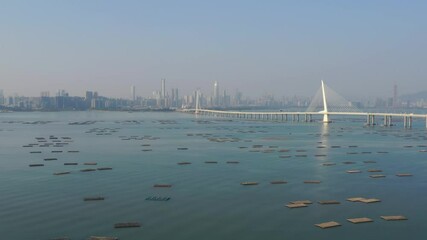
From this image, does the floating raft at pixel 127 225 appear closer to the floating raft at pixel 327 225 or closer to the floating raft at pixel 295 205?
the floating raft at pixel 327 225

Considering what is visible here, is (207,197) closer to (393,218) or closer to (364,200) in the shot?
(364,200)

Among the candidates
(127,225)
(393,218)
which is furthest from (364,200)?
(127,225)

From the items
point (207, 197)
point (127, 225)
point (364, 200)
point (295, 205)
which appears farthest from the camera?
point (207, 197)

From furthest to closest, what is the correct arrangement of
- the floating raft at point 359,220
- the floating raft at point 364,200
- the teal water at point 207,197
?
the floating raft at point 364,200 → the floating raft at point 359,220 → the teal water at point 207,197

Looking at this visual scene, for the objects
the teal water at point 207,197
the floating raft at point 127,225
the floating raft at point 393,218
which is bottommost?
the teal water at point 207,197

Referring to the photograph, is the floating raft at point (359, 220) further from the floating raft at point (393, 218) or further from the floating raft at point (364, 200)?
the floating raft at point (364, 200)

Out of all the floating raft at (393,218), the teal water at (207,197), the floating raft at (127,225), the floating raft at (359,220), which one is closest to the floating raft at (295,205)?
the teal water at (207,197)

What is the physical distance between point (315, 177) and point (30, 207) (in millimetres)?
11017

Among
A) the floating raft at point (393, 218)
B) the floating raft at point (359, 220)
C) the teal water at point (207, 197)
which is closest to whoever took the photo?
the teal water at point (207, 197)

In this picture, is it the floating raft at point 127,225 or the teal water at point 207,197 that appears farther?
the floating raft at point 127,225

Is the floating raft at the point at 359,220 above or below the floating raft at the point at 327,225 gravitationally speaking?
above

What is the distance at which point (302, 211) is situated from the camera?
12898 millimetres

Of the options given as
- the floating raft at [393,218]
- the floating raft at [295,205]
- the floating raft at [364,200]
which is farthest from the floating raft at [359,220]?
the floating raft at [364,200]

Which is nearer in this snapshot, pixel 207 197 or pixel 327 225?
pixel 327 225
